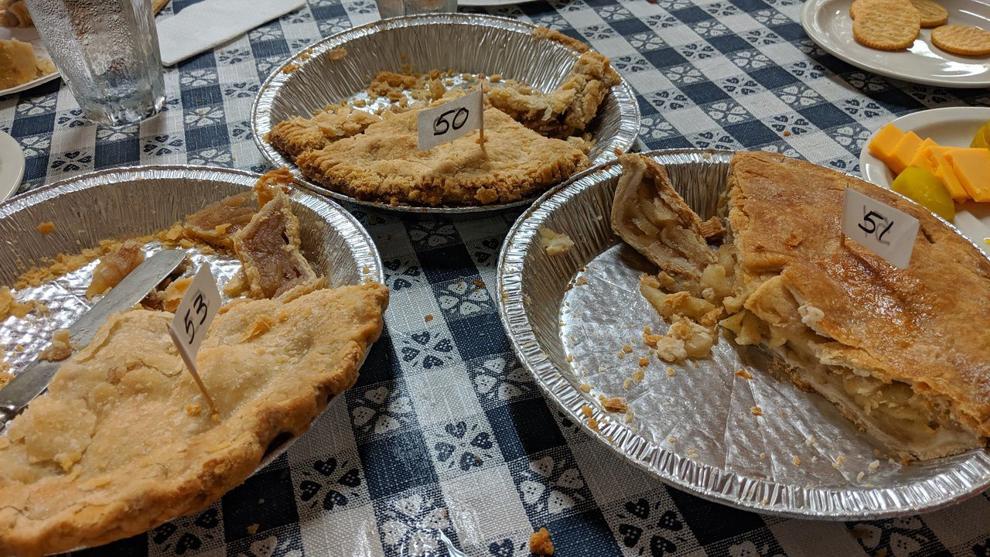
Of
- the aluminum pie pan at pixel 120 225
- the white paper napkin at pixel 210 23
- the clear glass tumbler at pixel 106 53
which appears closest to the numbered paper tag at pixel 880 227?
the aluminum pie pan at pixel 120 225

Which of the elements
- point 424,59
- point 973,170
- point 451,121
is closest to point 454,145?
point 451,121

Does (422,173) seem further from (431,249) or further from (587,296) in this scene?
(587,296)

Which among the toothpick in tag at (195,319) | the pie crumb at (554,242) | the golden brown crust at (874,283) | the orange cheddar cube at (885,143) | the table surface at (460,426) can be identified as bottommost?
the table surface at (460,426)

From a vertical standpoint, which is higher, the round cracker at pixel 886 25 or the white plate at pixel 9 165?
the white plate at pixel 9 165

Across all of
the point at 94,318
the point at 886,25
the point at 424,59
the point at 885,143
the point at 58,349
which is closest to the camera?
the point at 58,349

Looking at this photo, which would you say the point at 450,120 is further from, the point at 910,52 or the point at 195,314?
the point at 910,52

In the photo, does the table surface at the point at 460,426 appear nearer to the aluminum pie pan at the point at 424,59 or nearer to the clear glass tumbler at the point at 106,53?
the clear glass tumbler at the point at 106,53
